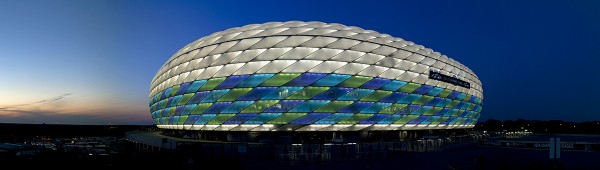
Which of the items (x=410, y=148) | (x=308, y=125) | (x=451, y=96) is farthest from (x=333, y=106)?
(x=451, y=96)

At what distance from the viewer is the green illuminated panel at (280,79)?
3297cm

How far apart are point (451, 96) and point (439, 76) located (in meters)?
4.37

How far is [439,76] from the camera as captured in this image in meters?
41.2

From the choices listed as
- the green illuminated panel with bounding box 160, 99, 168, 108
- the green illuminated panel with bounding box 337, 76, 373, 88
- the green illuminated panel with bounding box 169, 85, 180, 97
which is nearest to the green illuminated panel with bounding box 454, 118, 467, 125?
the green illuminated panel with bounding box 337, 76, 373, 88

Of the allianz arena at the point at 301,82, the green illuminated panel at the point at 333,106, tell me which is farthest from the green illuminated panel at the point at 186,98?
the green illuminated panel at the point at 333,106

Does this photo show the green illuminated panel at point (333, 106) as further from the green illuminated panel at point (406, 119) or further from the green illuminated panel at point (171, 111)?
the green illuminated panel at point (171, 111)

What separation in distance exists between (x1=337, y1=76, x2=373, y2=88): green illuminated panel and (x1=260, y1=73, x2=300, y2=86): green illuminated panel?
4130mm

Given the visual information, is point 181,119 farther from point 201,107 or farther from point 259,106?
point 259,106

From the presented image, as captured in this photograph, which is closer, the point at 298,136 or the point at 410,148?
the point at 410,148

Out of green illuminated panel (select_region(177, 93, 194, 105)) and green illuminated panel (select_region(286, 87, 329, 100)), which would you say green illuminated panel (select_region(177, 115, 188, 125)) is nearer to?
green illuminated panel (select_region(177, 93, 194, 105))

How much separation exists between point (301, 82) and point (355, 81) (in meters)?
4.70

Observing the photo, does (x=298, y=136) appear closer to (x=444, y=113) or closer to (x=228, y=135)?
(x=228, y=135)

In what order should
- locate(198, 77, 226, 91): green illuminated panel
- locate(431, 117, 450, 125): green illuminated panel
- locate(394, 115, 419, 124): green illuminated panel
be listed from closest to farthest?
locate(198, 77, 226, 91): green illuminated panel → locate(394, 115, 419, 124): green illuminated panel → locate(431, 117, 450, 125): green illuminated panel

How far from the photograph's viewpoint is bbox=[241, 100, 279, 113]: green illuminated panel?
33.2 metres
